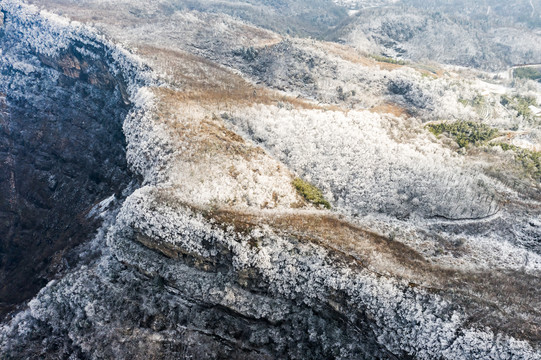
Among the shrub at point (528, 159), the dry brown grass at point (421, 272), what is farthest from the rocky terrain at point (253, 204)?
the shrub at point (528, 159)

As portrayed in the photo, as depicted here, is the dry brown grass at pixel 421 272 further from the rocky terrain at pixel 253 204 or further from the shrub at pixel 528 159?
the shrub at pixel 528 159

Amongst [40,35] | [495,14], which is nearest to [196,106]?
[40,35]

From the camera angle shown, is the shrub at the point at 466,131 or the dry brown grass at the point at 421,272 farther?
the shrub at the point at 466,131

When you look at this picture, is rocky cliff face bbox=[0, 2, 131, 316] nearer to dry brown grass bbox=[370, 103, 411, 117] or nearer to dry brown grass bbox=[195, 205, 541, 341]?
dry brown grass bbox=[195, 205, 541, 341]

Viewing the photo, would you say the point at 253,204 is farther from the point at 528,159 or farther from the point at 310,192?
the point at 528,159

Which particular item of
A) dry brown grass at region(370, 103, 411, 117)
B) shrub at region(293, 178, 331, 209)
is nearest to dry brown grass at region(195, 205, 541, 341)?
shrub at region(293, 178, 331, 209)

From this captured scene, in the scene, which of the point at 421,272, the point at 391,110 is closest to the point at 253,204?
the point at 421,272

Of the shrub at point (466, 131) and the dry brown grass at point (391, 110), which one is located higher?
the dry brown grass at point (391, 110)
